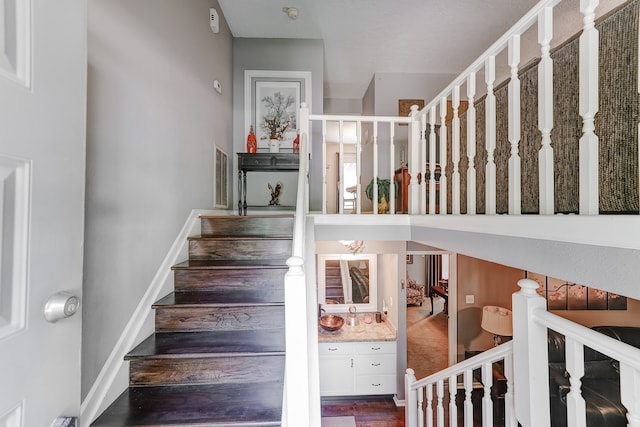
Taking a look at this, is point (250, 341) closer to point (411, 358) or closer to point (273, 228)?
point (273, 228)

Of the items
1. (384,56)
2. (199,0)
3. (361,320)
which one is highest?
(384,56)

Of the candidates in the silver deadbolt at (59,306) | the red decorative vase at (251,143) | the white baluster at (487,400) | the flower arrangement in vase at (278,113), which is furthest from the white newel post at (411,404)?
the flower arrangement in vase at (278,113)

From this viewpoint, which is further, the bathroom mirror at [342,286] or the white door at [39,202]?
the bathroom mirror at [342,286]

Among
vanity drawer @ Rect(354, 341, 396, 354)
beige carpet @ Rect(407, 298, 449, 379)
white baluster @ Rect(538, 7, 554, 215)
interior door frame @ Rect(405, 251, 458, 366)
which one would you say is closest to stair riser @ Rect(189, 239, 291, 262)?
white baluster @ Rect(538, 7, 554, 215)

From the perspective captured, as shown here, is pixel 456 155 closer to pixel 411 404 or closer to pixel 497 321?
pixel 411 404

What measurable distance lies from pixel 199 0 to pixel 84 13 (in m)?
2.30

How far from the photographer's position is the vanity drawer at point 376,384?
376cm

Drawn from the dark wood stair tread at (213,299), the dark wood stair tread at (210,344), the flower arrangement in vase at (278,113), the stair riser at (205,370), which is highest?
the flower arrangement in vase at (278,113)

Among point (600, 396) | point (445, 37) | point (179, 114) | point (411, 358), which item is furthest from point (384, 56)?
point (411, 358)

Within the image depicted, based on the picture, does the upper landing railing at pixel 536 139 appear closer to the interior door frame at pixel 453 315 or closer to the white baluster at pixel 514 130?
the white baluster at pixel 514 130

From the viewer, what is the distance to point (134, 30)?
60.7 inches

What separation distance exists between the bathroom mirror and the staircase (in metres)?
2.47

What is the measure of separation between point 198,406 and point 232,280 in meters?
0.72

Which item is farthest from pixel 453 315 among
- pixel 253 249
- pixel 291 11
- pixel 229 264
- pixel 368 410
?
pixel 291 11
